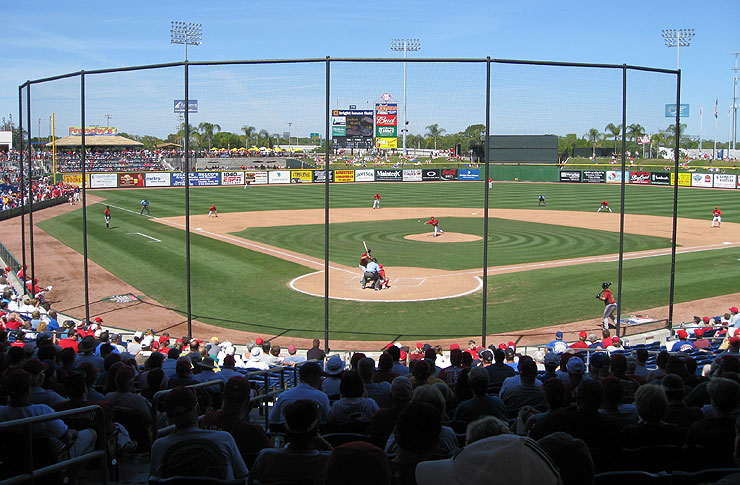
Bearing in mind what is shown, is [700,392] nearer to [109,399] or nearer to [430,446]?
[430,446]

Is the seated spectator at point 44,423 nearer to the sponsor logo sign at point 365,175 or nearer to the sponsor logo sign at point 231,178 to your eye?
the sponsor logo sign at point 231,178

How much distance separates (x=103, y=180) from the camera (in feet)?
214

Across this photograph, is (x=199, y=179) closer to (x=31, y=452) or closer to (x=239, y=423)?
(x=31, y=452)

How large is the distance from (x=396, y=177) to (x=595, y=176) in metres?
23.5

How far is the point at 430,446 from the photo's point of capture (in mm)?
3645

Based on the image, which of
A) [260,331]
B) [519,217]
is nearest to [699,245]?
[519,217]

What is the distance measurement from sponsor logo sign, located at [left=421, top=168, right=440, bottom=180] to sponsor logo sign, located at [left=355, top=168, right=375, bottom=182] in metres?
6.18

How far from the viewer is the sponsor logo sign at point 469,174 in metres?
79.4

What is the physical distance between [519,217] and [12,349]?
38405 millimetres

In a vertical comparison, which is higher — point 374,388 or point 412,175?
point 412,175

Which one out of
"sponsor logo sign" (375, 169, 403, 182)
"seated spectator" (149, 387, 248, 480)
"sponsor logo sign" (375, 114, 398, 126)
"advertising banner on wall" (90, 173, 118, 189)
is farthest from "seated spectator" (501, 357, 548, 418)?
"sponsor logo sign" (375, 169, 403, 182)

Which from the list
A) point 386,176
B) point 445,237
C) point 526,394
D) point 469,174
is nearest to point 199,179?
point 386,176

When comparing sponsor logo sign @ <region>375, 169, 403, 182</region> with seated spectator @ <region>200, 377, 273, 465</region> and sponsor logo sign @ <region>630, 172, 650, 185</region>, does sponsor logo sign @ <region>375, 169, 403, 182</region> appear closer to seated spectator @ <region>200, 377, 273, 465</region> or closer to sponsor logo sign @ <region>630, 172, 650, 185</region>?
sponsor logo sign @ <region>630, 172, 650, 185</region>

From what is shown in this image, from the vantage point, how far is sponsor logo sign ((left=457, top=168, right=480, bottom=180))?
79438 mm
